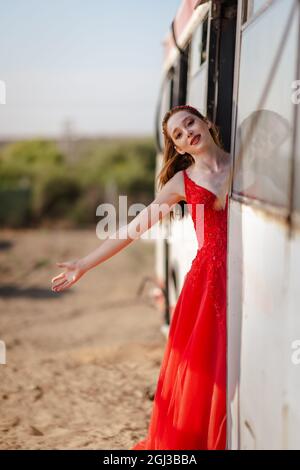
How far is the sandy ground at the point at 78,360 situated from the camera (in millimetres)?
4367

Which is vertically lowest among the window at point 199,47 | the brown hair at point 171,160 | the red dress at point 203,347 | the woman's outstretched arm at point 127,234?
the red dress at point 203,347

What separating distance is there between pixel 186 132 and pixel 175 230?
9.20 feet

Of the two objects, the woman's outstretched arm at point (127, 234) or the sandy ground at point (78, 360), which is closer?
the woman's outstretched arm at point (127, 234)

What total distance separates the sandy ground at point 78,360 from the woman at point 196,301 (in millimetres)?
959

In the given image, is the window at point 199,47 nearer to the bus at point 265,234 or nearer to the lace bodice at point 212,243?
the bus at point 265,234

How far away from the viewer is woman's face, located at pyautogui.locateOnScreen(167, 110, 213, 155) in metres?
3.15

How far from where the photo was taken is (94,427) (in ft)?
14.5

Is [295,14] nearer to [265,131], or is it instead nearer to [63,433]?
[265,131]

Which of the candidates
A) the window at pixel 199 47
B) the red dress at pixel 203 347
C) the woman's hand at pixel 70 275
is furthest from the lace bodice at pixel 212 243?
the window at pixel 199 47

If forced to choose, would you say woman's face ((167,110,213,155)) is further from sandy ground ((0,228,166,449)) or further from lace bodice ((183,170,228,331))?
sandy ground ((0,228,166,449))

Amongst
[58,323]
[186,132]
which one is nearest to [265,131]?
[186,132]

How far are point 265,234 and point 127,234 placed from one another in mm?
951

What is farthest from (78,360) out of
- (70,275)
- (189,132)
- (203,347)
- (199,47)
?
(189,132)

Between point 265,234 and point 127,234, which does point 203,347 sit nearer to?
point 127,234
